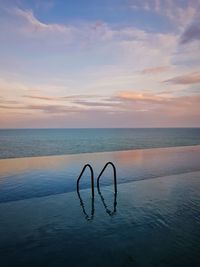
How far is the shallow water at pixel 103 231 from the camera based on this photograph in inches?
490

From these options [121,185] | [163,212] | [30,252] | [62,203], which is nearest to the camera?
[30,252]

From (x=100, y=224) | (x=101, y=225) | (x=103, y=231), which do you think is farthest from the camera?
(x=100, y=224)

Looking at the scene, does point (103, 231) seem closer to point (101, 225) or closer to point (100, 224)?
point (101, 225)

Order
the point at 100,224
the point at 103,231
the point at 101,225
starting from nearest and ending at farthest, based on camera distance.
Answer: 1. the point at 103,231
2. the point at 101,225
3. the point at 100,224

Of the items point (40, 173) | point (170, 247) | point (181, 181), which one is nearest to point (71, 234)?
point (170, 247)

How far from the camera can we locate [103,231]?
52.0 feet

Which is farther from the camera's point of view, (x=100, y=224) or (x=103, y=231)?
(x=100, y=224)

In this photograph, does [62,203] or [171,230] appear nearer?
[171,230]

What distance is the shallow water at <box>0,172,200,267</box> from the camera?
40.8 ft

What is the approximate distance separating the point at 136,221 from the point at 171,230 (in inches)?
102

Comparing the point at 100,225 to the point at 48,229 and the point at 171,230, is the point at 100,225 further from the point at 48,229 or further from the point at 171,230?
the point at 171,230

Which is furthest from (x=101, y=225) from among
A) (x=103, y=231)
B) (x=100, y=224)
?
(x=103, y=231)

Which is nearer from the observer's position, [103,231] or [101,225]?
[103,231]

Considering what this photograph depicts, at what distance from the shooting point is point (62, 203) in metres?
21.7
